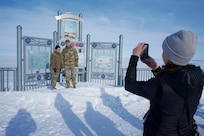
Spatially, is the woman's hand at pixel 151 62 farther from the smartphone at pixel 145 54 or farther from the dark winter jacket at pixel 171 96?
the dark winter jacket at pixel 171 96

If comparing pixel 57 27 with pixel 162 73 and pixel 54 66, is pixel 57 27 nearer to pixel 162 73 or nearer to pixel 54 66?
pixel 54 66

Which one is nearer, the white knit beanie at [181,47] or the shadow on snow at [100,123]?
the white knit beanie at [181,47]

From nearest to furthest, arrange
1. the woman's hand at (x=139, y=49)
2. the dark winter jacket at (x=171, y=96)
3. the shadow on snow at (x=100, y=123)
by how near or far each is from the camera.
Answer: the dark winter jacket at (x=171, y=96), the woman's hand at (x=139, y=49), the shadow on snow at (x=100, y=123)

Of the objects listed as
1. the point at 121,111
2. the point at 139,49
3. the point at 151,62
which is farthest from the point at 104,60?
the point at 139,49

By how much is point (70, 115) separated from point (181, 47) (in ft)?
11.6

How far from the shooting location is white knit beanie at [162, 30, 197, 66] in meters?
1.12

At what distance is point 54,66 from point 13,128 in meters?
3.79

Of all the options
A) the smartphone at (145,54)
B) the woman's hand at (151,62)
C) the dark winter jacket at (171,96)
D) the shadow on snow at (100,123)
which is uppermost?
the smartphone at (145,54)

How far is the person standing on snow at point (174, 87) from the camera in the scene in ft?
3.66

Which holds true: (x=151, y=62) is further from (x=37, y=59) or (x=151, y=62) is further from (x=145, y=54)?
(x=37, y=59)

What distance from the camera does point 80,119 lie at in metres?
3.91

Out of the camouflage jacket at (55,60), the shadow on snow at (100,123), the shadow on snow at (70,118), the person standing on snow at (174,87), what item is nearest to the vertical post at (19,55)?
the camouflage jacket at (55,60)

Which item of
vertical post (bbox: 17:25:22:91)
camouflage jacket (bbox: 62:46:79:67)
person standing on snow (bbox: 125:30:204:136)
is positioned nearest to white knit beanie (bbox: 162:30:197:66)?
person standing on snow (bbox: 125:30:204:136)

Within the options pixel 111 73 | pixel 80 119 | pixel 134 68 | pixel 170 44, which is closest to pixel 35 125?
pixel 80 119
